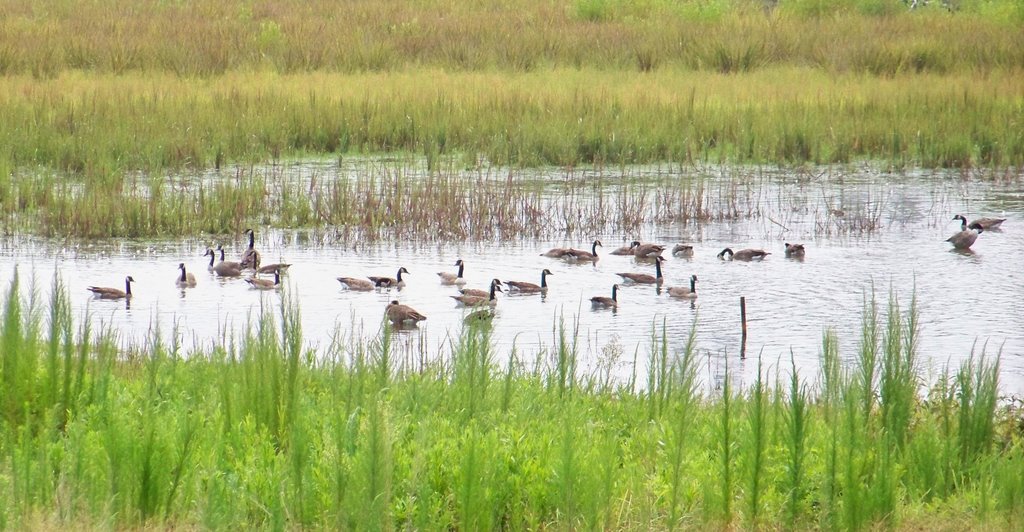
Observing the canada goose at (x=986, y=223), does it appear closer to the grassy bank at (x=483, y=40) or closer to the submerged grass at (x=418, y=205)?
the submerged grass at (x=418, y=205)

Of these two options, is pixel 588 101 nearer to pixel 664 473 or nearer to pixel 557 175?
pixel 557 175

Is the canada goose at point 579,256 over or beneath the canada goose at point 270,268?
over

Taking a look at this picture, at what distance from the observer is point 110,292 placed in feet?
40.1

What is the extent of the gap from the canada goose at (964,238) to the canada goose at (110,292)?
30.2ft

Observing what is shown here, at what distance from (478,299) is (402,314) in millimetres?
774

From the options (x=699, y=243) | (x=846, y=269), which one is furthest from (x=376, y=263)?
(x=846, y=269)

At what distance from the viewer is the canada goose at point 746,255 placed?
14.5 metres

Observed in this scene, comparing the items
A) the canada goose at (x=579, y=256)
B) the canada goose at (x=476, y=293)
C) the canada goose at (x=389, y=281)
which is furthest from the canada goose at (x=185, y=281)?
the canada goose at (x=579, y=256)

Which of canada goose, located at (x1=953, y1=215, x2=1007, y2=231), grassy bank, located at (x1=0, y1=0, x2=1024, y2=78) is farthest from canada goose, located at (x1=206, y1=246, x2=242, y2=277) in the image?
grassy bank, located at (x1=0, y1=0, x2=1024, y2=78)

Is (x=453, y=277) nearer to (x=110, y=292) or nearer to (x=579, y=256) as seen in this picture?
(x=579, y=256)

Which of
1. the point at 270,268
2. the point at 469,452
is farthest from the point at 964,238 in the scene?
the point at 469,452

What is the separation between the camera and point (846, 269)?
1403 centimetres

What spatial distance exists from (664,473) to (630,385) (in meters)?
1.72

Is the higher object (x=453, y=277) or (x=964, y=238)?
(x=964, y=238)
